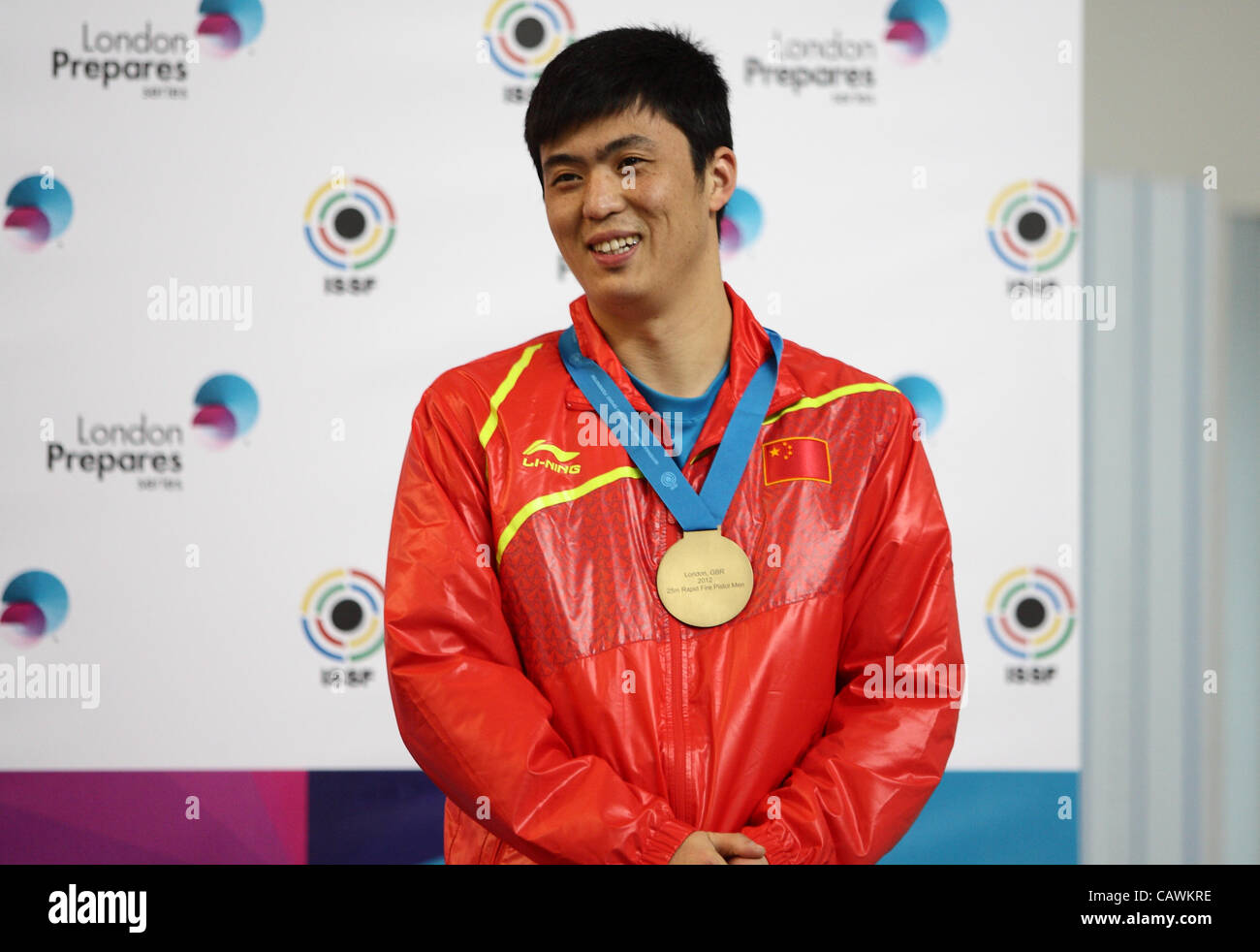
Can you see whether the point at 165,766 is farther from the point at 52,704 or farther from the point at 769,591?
the point at 769,591

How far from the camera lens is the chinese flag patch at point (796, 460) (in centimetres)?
159

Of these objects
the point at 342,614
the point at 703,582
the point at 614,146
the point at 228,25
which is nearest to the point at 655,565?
the point at 703,582

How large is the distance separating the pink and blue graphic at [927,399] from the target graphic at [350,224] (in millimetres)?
1301

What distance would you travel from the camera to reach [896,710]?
1504 millimetres

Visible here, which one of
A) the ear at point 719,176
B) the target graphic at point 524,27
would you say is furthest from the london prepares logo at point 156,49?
the ear at point 719,176

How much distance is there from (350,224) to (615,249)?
1.33 m

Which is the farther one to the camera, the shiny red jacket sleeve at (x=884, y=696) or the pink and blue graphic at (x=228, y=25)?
the pink and blue graphic at (x=228, y=25)

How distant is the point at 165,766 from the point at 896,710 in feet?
6.29

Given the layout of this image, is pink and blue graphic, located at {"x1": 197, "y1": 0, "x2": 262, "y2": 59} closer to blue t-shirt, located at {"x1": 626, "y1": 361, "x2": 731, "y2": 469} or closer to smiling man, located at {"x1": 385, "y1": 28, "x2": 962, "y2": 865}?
smiling man, located at {"x1": 385, "y1": 28, "x2": 962, "y2": 865}

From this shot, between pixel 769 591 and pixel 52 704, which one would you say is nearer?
pixel 769 591

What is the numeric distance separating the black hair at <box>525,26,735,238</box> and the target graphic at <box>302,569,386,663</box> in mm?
1335

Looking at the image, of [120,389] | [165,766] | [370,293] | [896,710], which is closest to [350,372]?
[370,293]

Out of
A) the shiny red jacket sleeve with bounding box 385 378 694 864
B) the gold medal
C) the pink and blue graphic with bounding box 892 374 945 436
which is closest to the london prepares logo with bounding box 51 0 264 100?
the shiny red jacket sleeve with bounding box 385 378 694 864

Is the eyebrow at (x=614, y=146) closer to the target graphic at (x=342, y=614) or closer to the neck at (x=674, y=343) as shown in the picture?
the neck at (x=674, y=343)
